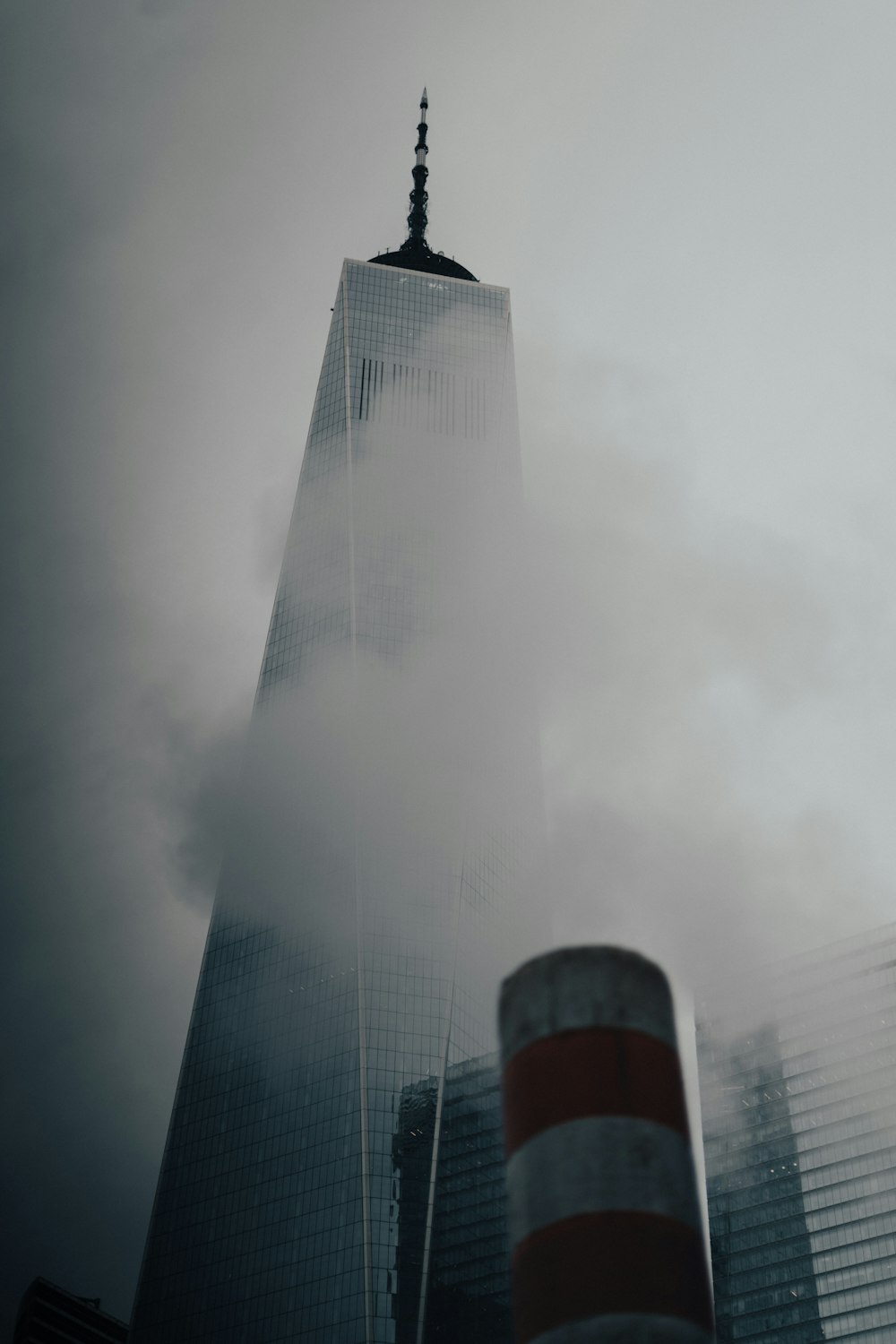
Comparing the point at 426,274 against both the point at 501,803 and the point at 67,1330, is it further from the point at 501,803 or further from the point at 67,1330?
the point at 67,1330

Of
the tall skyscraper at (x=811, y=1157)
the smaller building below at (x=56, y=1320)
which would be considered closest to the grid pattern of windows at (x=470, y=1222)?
the tall skyscraper at (x=811, y=1157)

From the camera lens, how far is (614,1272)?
134 ft

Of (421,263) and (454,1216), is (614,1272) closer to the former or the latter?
(454,1216)

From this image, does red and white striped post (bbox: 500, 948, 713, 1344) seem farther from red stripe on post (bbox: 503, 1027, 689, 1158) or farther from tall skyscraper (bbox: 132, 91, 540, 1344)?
tall skyscraper (bbox: 132, 91, 540, 1344)

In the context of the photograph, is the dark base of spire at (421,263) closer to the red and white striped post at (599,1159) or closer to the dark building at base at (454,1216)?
the dark building at base at (454,1216)

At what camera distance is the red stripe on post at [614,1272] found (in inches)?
1597

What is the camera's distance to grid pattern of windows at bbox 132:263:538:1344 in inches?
4968

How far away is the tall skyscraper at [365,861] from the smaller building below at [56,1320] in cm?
6465

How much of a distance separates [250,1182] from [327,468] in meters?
77.2

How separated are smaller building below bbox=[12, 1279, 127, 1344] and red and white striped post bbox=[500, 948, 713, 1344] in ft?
542

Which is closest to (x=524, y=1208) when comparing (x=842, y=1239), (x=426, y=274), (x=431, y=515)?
(x=431, y=515)

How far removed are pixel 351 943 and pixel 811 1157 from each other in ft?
246

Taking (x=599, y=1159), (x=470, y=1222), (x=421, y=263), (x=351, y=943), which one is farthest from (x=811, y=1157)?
(x=599, y=1159)

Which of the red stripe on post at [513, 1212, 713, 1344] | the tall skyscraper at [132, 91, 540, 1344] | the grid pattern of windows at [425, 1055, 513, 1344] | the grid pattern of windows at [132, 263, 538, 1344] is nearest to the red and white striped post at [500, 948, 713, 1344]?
the red stripe on post at [513, 1212, 713, 1344]
